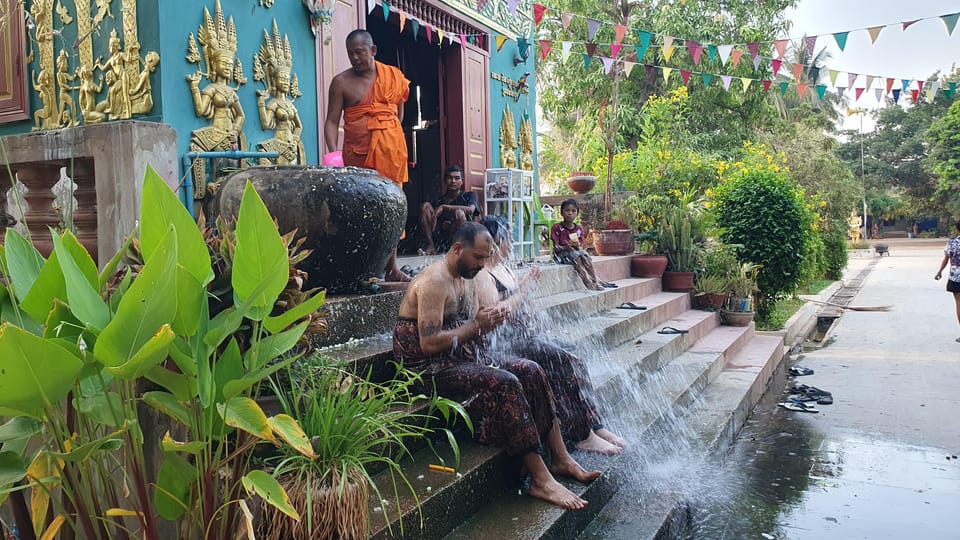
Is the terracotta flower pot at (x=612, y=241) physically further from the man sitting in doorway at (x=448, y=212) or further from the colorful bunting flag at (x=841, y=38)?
the colorful bunting flag at (x=841, y=38)

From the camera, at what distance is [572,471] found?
11.1ft

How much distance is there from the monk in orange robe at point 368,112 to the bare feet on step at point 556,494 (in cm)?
323

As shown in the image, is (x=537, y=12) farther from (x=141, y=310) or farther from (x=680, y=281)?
(x=141, y=310)

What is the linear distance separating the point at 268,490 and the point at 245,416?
0.19m

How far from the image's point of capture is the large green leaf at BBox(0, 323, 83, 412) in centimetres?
131

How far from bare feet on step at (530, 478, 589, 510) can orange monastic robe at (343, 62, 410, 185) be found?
3.23 metres

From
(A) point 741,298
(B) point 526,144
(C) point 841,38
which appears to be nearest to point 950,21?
(C) point 841,38

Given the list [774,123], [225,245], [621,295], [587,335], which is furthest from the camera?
[774,123]

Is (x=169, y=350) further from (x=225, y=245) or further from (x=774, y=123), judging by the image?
(x=774, y=123)

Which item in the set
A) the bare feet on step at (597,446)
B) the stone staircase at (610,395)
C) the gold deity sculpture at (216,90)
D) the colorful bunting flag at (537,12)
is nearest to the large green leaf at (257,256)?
the stone staircase at (610,395)

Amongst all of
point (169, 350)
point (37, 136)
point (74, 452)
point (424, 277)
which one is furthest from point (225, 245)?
point (37, 136)

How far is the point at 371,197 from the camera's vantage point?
4012mm

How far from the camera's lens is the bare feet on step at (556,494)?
3.07m

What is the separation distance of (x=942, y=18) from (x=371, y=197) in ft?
27.9
